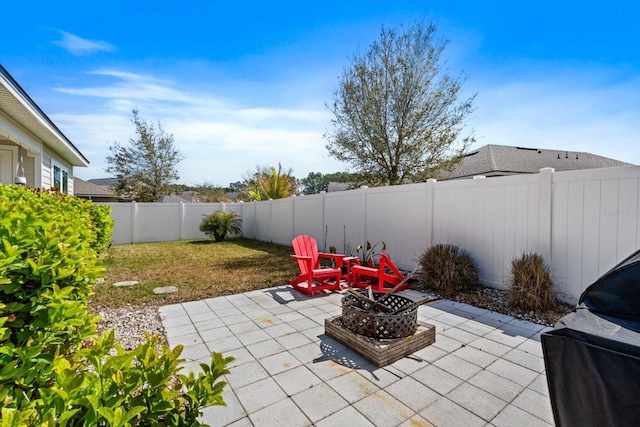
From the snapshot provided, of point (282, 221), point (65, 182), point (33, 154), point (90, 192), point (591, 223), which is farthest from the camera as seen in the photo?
point (90, 192)

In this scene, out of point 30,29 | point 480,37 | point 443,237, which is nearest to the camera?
point 30,29

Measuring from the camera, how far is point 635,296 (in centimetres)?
114

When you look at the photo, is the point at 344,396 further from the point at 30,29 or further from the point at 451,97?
the point at 451,97

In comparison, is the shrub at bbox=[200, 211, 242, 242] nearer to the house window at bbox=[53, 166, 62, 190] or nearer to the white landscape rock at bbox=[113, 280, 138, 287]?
the house window at bbox=[53, 166, 62, 190]

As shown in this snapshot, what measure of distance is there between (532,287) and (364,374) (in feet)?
9.41

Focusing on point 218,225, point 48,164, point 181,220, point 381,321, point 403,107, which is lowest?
point 381,321

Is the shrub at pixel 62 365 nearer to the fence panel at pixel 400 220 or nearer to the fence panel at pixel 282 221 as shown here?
the fence panel at pixel 400 220

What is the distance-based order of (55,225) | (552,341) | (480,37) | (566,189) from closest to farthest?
1. (552,341)
2. (55,225)
3. (566,189)
4. (480,37)

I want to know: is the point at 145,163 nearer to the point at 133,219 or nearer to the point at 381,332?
the point at 133,219

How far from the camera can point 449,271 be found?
489 cm

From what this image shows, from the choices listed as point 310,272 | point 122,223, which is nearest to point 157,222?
point 122,223

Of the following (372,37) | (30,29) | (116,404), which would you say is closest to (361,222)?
(372,37)

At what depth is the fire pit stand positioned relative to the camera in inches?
108

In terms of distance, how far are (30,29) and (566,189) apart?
9092 millimetres
